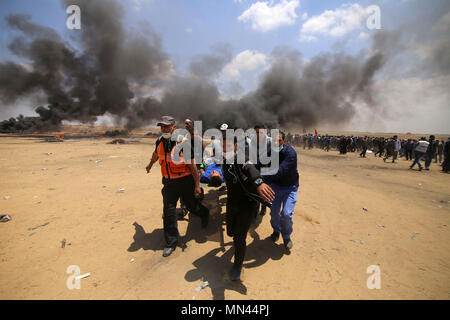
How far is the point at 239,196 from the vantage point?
204 cm

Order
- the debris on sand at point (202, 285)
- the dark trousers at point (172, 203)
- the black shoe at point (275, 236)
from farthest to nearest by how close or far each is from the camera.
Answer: the black shoe at point (275, 236) < the dark trousers at point (172, 203) < the debris on sand at point (202, 285)

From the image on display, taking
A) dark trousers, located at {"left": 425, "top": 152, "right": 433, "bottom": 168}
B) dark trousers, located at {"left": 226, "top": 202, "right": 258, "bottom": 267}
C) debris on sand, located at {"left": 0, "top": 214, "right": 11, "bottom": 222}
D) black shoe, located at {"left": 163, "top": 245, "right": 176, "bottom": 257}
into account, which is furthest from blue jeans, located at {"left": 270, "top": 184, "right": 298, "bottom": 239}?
dark trousers, located at {"left": 425, "top": 152, "right": 433, "bottom": 168}

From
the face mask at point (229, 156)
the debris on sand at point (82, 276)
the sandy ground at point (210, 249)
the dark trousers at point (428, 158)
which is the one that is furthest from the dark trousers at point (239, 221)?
the dark trousers at point (428, 158)

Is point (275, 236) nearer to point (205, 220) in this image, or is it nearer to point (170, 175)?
point (205, 220)

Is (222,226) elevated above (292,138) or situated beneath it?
situated beneath

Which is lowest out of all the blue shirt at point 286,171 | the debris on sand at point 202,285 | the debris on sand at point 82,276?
the debris on sand at point 202,285

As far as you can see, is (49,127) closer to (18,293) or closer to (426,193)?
(18,293)

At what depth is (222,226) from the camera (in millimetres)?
3238

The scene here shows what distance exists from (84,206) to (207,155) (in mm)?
2643

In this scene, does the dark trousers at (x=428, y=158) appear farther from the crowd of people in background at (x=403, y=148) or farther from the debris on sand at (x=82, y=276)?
the debris on sand at (x=82, y=276)

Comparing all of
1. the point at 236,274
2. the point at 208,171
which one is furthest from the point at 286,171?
the point at 208,171

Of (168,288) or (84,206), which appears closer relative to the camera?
(168,288)

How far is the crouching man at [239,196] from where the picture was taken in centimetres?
188

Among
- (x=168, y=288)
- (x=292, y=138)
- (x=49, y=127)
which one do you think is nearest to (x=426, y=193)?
(x=168, y=288)
